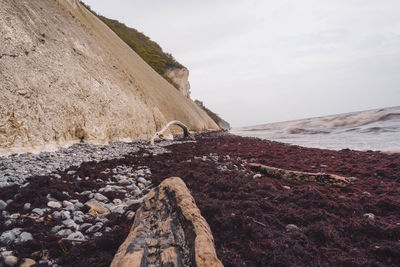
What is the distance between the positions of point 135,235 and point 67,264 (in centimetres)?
68

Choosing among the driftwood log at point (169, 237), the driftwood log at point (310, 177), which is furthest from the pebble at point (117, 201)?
the driftwood log at point (310, 177)

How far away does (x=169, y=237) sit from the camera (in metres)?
1.85

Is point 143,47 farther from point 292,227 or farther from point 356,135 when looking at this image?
point 292,227

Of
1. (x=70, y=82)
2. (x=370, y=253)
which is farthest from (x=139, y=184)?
(x=70, y=82)

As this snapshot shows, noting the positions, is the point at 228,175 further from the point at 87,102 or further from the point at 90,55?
the point at 90,55

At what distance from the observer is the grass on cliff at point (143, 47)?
33.6 m

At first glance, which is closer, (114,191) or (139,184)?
(114,191)

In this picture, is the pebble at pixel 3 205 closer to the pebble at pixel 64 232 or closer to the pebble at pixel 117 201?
the pebble at pixel 64 232

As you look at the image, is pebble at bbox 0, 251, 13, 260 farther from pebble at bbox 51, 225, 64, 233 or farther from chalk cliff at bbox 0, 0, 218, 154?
chalk cliff at bbox 0, 0, 218, 154

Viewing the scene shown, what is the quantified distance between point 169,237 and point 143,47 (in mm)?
42644

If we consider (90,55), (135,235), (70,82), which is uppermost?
(90,55)

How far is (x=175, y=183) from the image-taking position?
104 inches

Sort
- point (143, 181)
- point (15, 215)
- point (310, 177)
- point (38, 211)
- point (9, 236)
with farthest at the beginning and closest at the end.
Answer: point (310, 177) → point (143, 181) → point (38, 211) → point (15, 215) → point (9, 236)

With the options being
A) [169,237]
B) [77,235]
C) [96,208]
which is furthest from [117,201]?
[169,237]
